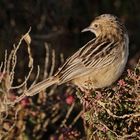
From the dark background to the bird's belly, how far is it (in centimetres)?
369

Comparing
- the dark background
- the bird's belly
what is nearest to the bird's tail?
the bird's belly

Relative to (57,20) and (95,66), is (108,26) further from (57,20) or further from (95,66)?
(57,20)

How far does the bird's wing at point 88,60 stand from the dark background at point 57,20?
352 centimetres

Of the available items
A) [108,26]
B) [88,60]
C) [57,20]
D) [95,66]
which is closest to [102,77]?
[95,66]

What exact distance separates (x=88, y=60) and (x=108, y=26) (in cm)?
76

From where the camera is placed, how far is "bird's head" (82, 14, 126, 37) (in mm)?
7832

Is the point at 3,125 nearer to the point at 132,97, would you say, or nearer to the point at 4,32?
the point at 132,97

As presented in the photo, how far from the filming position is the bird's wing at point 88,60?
7312 millimetres

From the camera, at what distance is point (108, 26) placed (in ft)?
26.1

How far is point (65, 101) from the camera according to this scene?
788 cm

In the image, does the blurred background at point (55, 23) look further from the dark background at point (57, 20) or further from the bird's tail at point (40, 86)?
the bird's tail at point (40, 86)

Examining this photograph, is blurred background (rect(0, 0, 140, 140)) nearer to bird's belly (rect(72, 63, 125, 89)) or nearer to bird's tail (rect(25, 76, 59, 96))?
bird's tail (rect(25, 76, 59, 96))

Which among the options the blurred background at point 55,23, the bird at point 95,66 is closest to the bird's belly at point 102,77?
the bird at point 95,66

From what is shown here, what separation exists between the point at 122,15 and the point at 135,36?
458mm
